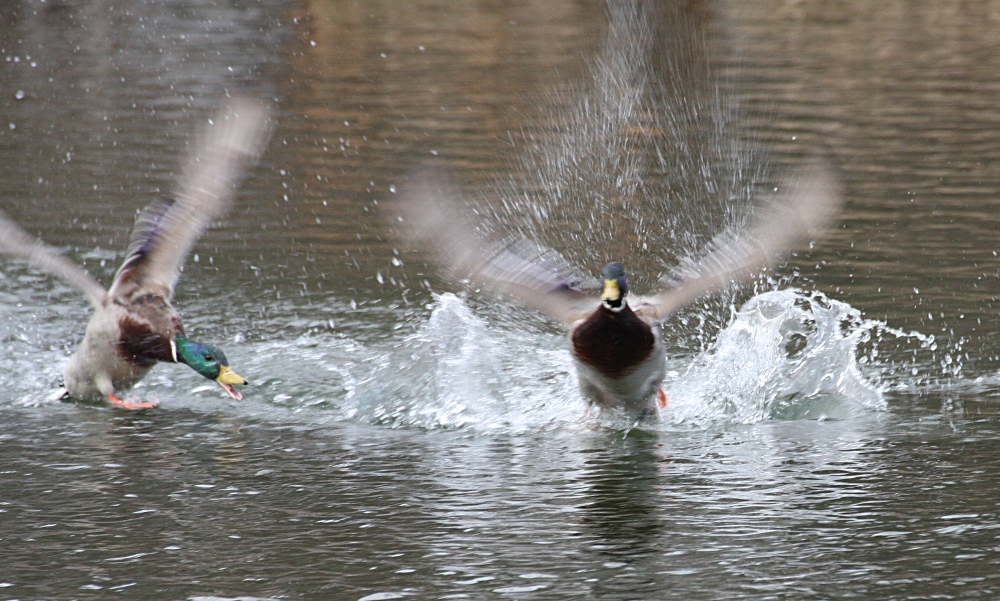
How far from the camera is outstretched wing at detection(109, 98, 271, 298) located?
7953 millimetres

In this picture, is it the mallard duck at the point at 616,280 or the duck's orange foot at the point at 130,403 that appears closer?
the mallard duck at the point at 616,280

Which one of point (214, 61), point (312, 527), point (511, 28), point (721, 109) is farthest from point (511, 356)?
point (511, 28)

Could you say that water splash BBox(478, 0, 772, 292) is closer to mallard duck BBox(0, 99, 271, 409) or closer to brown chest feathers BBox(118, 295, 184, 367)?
mallard duck BBox(0, 99, 271, 409)

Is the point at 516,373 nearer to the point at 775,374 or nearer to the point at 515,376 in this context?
the point at 515,376

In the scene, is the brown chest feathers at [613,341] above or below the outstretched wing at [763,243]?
below

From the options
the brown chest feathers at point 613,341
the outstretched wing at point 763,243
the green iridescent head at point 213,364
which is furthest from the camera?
the green iridescent head at point 213,364

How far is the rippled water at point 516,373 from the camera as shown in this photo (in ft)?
17.1

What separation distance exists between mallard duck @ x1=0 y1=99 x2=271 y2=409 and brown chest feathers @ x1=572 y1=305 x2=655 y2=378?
178 centimetres

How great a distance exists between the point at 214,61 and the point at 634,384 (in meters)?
18.5

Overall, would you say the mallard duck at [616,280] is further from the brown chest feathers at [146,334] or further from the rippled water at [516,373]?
the brown chest feathers at [146,334]

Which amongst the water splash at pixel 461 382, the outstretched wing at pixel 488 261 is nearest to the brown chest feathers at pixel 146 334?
the water splash at pixel 461 382

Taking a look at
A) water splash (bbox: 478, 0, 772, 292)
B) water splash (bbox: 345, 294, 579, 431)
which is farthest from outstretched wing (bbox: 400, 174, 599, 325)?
water splash (bbox: 478, 0, 772, 292)

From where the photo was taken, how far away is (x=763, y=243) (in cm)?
721

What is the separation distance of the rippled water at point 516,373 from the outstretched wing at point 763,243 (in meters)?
0.62
